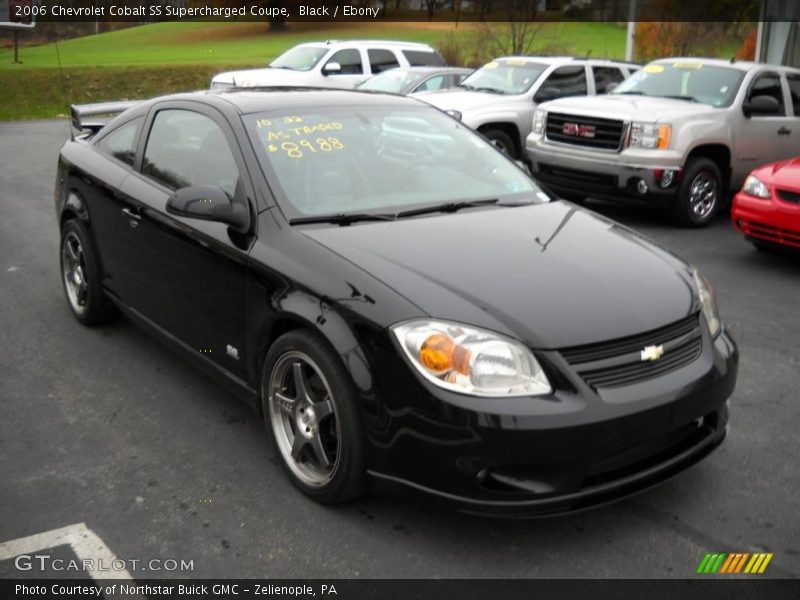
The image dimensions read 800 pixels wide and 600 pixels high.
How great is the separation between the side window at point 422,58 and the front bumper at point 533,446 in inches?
686

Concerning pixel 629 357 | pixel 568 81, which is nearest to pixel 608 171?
pixel 568 81

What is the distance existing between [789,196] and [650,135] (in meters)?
2.24

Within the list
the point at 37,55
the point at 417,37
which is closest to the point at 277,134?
the point at 37,55

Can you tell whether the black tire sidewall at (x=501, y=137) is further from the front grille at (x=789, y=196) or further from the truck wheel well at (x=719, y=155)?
the front grille at (x=789, y=196)

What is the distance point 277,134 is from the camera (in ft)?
14.6

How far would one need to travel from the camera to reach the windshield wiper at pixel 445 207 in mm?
4238

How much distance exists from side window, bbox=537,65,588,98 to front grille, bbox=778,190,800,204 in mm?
5809

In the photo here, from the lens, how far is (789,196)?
7414mm

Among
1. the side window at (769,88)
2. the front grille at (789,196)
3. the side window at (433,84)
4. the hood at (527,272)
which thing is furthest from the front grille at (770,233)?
the side window at (433,84)

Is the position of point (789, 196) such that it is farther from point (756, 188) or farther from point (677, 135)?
point (677, 135)

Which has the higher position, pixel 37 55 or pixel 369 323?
pixel 369 323

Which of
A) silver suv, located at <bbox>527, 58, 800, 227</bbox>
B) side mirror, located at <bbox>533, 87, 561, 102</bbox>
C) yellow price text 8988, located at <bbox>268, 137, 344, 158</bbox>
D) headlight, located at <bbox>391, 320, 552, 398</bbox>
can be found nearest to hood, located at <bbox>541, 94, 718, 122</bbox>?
silver suv, located at <bbox>527, 58, 800, 227</bbox>

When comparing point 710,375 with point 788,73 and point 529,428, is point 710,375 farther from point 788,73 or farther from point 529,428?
point 788,73

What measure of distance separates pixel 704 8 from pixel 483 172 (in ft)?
86.8
